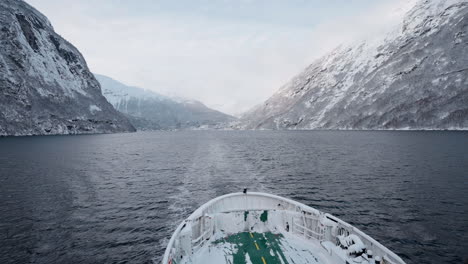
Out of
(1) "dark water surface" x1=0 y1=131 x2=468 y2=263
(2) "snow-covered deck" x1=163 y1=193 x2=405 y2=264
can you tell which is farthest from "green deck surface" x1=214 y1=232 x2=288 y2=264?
(1) "dark water surface" x1=0 y1=131 x2=468 y2=263

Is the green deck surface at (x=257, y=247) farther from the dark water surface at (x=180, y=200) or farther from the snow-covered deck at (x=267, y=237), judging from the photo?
the dark water surface at (x=180, y=200)

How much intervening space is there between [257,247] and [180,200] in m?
21.4

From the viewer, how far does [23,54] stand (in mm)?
183000

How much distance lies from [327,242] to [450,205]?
1052 inches

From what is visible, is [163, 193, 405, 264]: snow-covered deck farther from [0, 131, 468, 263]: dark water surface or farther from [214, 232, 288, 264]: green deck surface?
[0, 131, 468, 263]: dark water surface

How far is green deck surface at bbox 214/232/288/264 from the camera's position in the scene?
15.2 meters

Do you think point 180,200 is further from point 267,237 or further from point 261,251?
point 261,251

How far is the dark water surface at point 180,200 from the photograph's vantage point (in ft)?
73.9

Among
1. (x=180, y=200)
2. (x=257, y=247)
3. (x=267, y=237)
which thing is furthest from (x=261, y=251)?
(x=180, y=200)

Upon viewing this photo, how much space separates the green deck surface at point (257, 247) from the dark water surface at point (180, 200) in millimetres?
8628

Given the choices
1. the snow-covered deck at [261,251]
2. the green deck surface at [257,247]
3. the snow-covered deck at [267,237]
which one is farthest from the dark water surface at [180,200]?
the green deck surface at [257,247]

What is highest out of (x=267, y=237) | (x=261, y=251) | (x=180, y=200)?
(x=267, y=237)

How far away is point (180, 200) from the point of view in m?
35.9

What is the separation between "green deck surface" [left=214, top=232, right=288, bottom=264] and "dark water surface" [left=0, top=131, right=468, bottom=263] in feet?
28.3
